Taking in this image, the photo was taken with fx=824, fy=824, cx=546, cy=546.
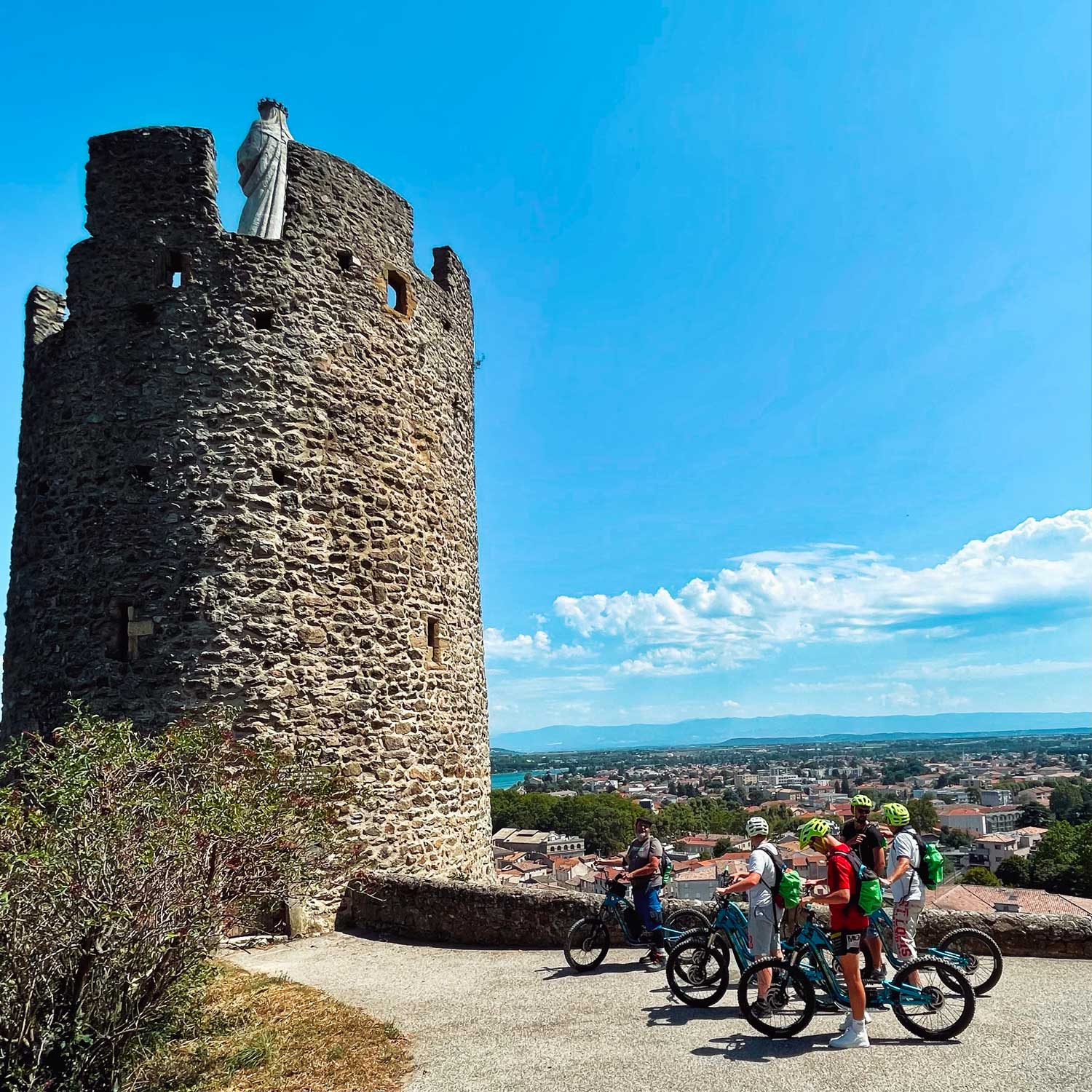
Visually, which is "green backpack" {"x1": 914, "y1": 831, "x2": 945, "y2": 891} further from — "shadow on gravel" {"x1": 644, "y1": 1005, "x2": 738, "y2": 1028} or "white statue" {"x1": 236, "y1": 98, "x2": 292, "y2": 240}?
"white statue" {"x1": 236, "y1": 98, "x2": 292, "y2": 240}

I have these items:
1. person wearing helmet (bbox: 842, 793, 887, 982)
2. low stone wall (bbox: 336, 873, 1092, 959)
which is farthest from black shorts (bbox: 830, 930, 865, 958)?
low stone wall (bbox: 336, 873, 1092, 959)

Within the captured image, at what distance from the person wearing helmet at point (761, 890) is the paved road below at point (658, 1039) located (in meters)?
0.57

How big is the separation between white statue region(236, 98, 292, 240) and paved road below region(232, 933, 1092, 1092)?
9.19 metres

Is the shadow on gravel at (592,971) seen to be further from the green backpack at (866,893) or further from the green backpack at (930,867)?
the green backpack at (930,867)

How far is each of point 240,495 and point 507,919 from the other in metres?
5.74

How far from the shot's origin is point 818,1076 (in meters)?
4.91

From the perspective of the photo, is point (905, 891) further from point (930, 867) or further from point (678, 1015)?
point (678, 1015)

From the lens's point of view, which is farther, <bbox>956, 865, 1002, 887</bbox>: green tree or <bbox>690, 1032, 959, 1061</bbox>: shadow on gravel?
<bbox>956, 865, 1002, 887</bbox>: green tree

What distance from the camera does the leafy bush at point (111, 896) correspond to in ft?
14.5

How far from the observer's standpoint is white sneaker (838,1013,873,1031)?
5.38 metres

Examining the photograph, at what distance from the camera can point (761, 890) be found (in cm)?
614

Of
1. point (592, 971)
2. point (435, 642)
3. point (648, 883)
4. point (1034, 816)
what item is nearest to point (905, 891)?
point (648, 883)

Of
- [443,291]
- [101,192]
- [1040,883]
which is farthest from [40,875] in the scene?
[1040,883]

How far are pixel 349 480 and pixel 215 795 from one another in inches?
230
